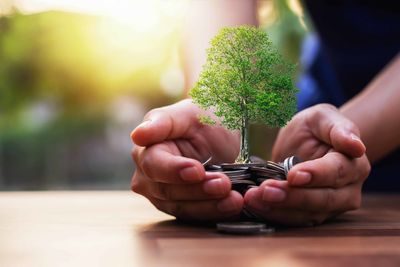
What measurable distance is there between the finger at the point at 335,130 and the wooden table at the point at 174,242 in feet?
0.42

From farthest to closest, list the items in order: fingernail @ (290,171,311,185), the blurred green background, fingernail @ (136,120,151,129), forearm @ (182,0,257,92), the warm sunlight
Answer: the blurred green background → the warm sunlight → forearm @ (182,0,257,92) → fingernail @ (136,120,151,129) → fingernail @ (290,171,311,185)

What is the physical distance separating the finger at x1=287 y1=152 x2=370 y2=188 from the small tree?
109 millimetres

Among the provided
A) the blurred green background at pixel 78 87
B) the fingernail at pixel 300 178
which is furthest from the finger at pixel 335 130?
the blurred green background at pixel 78 87

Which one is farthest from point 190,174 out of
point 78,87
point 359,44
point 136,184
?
point 78,87

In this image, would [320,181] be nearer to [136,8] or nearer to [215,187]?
[215,187]

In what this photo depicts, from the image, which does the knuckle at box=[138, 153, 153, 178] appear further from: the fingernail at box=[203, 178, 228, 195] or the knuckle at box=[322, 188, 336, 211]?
the knuckle at box=[322, 188, 336, 211]

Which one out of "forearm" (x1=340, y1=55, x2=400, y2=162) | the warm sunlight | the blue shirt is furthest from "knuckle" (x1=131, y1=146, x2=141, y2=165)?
the warm sunlight

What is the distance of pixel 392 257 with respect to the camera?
0.67 m

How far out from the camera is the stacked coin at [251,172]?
34.6 inches

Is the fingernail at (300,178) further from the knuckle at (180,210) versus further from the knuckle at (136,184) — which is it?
the knuckle at (136,184)

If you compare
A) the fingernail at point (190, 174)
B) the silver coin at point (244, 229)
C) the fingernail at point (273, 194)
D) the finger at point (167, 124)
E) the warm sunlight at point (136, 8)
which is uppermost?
the warm sunlight at point (136, 8)

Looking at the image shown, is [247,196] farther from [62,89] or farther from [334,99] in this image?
[62,89]

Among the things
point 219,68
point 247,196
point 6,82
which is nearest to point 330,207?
point 247,196

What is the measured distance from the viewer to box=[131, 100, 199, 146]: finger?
3.00ft
